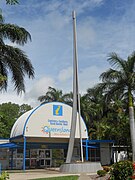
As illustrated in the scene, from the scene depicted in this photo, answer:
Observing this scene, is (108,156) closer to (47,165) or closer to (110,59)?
(47,165)

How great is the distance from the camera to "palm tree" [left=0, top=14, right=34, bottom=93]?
19.9m

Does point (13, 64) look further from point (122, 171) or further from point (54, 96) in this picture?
point (54, 96)

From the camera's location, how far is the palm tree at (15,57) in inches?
783

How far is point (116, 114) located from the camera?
1512 inches

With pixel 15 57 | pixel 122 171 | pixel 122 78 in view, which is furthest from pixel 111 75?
pixel 122 171

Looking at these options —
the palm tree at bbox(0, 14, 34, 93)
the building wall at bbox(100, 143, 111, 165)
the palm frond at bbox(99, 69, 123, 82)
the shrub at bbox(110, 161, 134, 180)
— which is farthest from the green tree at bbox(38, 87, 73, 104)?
the shrub at bbox(110, 161, 134, 180)

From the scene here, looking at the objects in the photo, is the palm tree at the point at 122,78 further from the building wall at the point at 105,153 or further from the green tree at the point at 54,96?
the green tree at the point at 54,96

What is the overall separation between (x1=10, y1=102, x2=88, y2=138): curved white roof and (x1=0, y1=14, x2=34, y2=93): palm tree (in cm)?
813

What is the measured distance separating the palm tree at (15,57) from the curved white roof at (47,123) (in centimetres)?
813

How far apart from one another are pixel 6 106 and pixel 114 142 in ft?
128

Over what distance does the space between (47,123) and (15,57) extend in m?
10.5

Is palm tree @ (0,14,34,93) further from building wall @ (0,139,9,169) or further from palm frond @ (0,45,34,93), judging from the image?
building wall @ (0,139,9,169)

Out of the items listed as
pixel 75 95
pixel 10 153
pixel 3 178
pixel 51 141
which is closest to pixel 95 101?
pixel 51 141

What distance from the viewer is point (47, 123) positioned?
30.1 m
